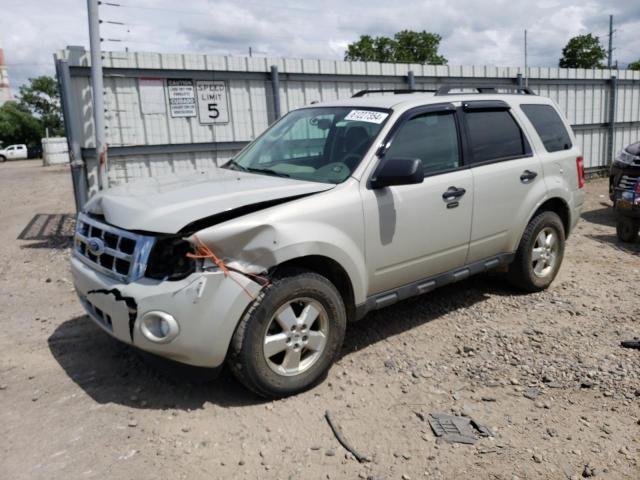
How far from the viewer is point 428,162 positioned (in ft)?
14.1

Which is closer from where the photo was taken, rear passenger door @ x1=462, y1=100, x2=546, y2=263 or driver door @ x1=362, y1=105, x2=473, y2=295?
driver door @ x1=362, y1=105, x2=473, y2=295

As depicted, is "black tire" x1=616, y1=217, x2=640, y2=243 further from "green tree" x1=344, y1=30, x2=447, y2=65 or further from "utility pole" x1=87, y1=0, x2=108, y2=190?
"green tree" x1=344, y1=30, x2=447, y2=65

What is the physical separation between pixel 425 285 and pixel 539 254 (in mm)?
1643

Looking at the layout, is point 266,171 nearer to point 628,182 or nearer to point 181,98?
point 181,98

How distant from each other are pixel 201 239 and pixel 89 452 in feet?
4.21

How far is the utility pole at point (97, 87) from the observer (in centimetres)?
681

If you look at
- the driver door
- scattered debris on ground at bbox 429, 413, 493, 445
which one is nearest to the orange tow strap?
the driver door

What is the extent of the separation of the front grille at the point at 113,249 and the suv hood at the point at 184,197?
0.07 metres

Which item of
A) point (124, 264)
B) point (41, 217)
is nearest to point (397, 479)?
point (124, 264)

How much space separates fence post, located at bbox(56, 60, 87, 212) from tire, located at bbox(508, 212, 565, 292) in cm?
531

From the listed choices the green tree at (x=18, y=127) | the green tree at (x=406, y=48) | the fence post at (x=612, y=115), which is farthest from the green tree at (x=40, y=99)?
the fence post at (x=612, y=115)

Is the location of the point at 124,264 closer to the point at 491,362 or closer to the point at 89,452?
the point at 89,452

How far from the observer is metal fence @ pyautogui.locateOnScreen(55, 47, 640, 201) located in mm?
7289

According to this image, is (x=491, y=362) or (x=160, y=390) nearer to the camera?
(x=160, y=390)
